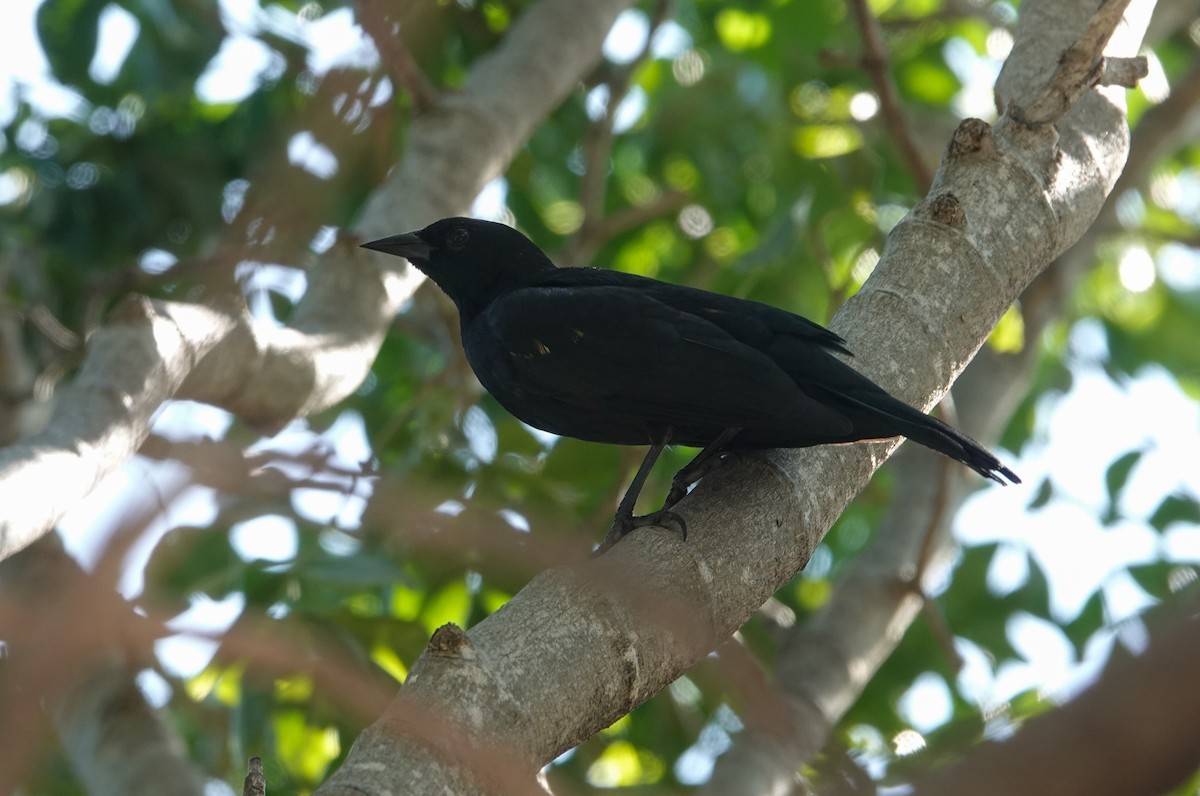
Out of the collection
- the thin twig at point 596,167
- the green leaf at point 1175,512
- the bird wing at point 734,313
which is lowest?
the green leaf at point 1175,512

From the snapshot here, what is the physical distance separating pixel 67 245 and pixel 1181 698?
5470mm

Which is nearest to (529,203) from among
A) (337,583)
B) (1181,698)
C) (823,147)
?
(823,147)

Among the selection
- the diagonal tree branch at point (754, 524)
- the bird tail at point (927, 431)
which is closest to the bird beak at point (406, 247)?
the diagonal tree branch at point (754, 524)

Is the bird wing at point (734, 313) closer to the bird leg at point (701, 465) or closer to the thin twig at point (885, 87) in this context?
the bird leg at point (701, 465)

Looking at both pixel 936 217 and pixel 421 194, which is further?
pixel 421 194

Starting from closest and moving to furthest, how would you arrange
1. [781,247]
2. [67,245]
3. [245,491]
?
[245,491] < [781,247] < [67,245]

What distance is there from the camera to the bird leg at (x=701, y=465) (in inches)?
A: 112

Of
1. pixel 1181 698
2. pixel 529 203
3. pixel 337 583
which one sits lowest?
pixel 529 203

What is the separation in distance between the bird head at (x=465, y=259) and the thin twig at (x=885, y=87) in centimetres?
140

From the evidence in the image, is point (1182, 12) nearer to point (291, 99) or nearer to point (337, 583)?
point (291, 99)

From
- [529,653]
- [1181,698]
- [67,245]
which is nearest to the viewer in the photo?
[1181,698]

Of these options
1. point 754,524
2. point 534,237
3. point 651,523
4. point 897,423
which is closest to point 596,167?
point 534,237

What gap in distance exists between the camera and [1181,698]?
50cm

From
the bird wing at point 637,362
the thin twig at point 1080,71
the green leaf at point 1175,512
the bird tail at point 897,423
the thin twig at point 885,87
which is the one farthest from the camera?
the green leaf at point 1175,512
